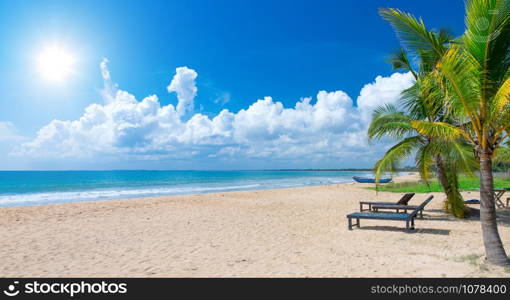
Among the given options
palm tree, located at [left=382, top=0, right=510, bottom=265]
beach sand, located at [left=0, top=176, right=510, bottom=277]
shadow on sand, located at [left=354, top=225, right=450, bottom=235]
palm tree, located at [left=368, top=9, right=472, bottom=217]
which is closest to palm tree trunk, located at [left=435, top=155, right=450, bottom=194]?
palm tree, located at [left=368, top=9, right=472, bottom=217]

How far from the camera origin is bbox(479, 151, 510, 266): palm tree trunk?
4590mm

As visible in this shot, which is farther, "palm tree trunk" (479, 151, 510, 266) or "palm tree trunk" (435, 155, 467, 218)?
"palm tree trunk" (435, 155, 467, 218)

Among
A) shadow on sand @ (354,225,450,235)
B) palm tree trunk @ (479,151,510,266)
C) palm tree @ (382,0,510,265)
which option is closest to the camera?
palm tree @ (382,0,510,265)

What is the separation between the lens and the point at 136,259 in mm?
5488

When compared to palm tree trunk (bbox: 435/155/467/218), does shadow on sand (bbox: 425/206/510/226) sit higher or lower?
lower

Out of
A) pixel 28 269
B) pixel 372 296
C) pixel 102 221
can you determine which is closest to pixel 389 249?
pixel 372 296

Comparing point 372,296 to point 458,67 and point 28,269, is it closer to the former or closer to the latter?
point 458,67

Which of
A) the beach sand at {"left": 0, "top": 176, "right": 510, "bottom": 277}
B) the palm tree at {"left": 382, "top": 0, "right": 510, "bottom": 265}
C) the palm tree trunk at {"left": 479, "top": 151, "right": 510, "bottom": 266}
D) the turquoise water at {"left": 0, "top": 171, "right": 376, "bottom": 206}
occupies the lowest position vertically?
the turquoise water at {"left": 0, "top": 171, "right": 376, "bottom": 206}

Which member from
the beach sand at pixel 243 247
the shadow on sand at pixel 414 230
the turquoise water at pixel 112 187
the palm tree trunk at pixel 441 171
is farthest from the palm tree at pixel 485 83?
the turquoise water at pixel 112 187

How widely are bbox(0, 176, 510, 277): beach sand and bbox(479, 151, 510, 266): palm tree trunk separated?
23 cm

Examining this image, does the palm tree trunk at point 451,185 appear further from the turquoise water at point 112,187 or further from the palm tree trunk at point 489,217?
the turquoise water at point 112,187

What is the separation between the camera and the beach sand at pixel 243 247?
4.72 meters

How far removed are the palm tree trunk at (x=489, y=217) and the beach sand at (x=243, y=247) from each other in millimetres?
230

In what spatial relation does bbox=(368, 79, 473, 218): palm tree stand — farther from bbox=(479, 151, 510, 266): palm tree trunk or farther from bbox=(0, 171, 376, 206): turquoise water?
bbox=(0, 171, 376, 206): turquoise water
